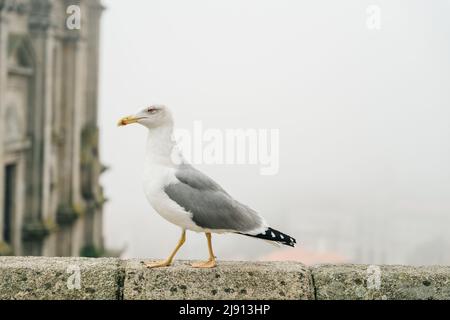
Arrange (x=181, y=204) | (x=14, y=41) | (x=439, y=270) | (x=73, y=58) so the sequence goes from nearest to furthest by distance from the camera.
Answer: (x=181, y=204), (x=439, y=270), (x=14, y=41), (x=73, y=58)

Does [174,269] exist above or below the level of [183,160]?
below

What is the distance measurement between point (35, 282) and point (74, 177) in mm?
25373

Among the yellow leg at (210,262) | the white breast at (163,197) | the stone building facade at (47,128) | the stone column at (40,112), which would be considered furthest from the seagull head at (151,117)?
the stone column at (40,112)

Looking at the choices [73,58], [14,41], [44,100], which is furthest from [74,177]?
[14,41]

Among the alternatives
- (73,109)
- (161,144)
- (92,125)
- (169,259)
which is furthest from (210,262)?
(92,125)

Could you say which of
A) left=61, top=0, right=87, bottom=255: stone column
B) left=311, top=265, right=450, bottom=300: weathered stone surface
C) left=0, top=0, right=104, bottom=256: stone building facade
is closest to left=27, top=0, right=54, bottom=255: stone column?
left=0, top=0, right=104, bottom=256: stone building facade

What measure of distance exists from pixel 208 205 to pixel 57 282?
3.55 feet

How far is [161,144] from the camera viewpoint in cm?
459

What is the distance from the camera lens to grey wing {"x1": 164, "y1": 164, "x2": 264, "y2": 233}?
454 centimetres

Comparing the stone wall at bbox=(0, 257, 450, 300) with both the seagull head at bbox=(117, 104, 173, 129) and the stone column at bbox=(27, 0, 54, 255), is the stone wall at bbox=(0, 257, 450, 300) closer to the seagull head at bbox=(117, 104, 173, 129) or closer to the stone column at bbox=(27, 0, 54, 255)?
the seagull head at bbox=(117, 104, 173, 129)

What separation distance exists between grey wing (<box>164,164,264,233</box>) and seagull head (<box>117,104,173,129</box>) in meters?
0.31

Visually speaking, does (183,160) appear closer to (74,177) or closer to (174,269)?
(174,269)

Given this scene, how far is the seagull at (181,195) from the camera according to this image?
14.9 ft
